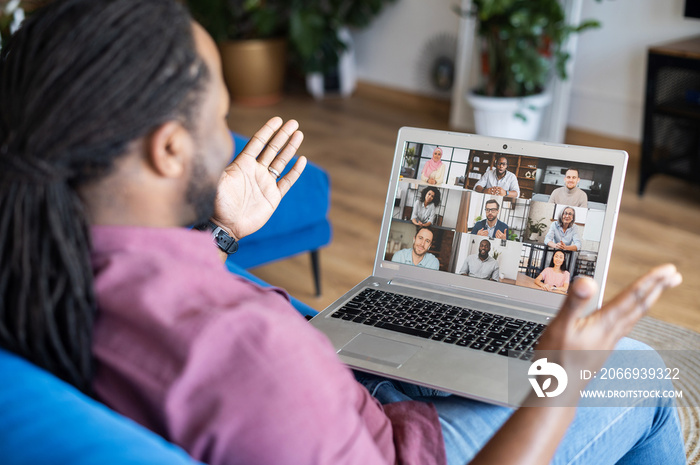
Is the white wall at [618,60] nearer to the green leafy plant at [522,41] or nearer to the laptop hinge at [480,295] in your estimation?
the green leafy plant at [522,41]

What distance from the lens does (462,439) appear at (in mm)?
939

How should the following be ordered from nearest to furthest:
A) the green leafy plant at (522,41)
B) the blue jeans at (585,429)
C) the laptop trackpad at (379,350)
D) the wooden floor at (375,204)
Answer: the blue jeans at (585,429) → the laptop trackpad at (379,350) → the wooden floor at (375,204) → the green leafy plant at (522,41)

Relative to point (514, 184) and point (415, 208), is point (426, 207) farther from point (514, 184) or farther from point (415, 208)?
point (514, 184)

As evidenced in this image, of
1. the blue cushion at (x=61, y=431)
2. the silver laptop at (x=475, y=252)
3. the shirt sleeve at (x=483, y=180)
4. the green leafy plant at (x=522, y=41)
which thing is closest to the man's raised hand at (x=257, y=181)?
the silver laptop at (x=475, y=252)

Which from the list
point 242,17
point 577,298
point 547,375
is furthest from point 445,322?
→ point 242,17

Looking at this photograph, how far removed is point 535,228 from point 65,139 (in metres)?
0.78

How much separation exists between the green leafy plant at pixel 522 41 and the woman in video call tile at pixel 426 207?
232 cm

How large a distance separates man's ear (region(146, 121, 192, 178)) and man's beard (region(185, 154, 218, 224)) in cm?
2

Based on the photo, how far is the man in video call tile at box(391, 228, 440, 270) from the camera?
125 cm

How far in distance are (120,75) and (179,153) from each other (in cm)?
10

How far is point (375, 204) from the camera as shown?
3.20 m

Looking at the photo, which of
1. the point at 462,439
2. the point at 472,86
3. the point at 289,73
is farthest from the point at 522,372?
the point at 289,73

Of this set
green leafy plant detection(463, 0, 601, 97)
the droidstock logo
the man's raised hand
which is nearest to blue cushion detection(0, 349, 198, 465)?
the droidstock logo

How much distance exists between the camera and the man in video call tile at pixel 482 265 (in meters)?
1.21
